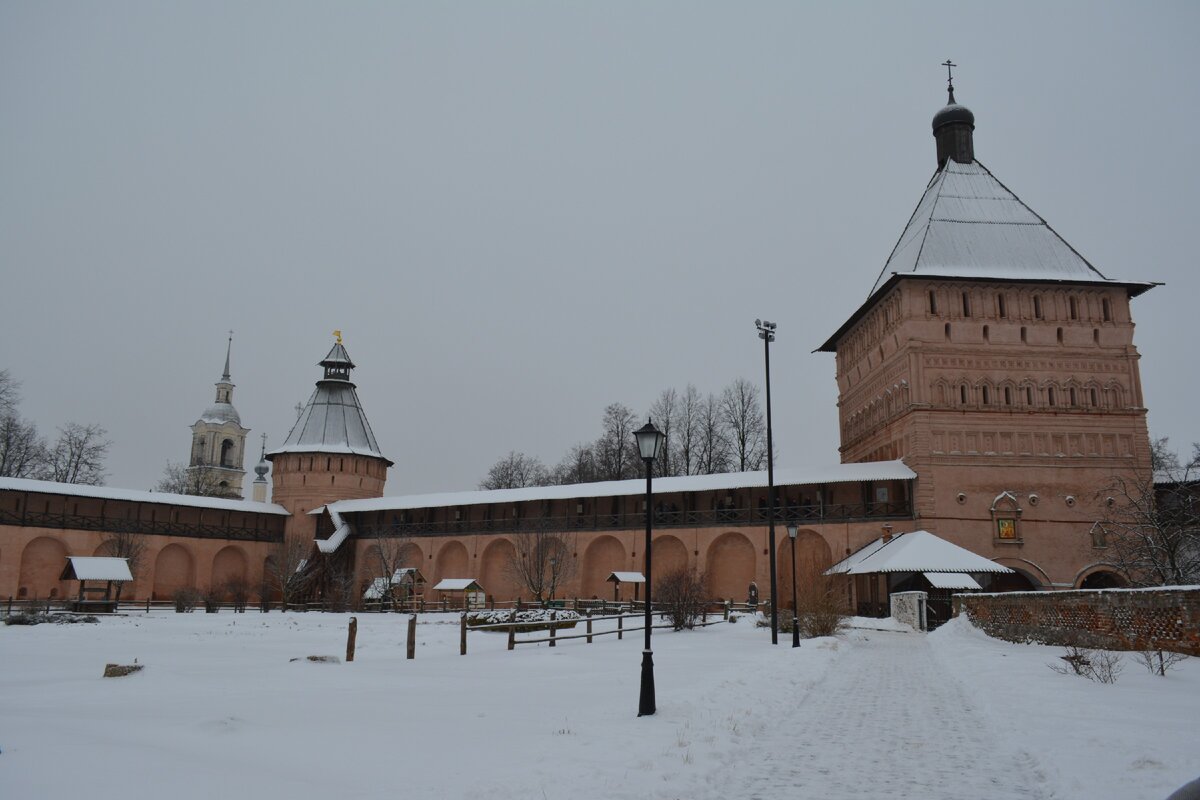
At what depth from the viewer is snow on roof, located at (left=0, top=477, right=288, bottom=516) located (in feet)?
110

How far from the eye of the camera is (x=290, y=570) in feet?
125

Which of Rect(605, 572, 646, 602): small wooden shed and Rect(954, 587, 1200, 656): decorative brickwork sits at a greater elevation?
Rect(605, 572, 646, 602): small wooden shed

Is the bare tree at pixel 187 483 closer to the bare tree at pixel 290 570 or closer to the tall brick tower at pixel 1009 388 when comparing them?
the bare tree at pixel 290 570

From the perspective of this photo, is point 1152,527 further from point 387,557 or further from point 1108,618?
point 387,557

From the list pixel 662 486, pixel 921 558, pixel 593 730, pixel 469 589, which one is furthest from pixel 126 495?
pixel 593 730

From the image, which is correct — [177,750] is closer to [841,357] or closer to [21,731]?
Answer: [21,731]

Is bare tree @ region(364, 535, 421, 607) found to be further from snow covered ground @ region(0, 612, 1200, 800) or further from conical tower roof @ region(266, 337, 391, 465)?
snow covered ground @ region(0, 612, 1200, 800)

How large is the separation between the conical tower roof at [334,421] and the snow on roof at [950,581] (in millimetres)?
29605

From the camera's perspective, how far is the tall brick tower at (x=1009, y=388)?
94.5 feet

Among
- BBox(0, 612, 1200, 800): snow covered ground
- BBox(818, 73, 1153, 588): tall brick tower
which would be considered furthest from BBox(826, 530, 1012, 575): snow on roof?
BBox(0, 612, 1200, 800): snow covered ground

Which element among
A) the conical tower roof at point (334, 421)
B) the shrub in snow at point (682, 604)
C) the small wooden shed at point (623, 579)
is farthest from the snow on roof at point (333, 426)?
the shrub in snow at point (682, 604)

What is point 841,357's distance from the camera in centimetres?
3853

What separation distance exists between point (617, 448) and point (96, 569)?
25.7 metres

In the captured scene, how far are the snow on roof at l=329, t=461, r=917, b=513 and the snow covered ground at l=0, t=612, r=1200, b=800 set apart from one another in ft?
56.6
